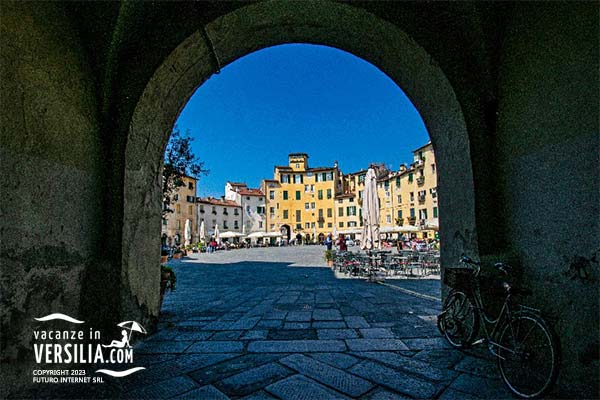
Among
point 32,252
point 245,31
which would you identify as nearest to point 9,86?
point 32,252

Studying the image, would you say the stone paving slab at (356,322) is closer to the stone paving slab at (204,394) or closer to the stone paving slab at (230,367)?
the stone paving slab at (230,367)

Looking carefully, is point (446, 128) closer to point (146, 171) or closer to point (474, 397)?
point (474, 397)

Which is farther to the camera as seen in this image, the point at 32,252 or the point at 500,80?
the point at 500,80

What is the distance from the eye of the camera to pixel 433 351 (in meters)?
3.28

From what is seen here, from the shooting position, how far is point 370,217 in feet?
37.4

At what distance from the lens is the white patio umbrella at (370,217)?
11.3 meters

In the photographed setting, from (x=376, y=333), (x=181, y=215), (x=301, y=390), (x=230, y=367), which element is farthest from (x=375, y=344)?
(x=181, y=215)

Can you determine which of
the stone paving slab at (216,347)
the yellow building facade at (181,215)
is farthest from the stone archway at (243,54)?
the yellow building facade at (181,215)

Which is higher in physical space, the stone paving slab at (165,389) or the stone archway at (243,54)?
the stone archway at (243,54)

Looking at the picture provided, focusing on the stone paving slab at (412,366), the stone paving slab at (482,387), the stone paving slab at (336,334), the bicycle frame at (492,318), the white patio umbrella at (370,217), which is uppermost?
the white patio umbrella at (370,217)

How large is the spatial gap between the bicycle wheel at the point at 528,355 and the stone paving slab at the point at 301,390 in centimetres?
137

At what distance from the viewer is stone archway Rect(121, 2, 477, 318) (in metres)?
3.65

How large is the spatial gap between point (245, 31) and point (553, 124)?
3.52 m

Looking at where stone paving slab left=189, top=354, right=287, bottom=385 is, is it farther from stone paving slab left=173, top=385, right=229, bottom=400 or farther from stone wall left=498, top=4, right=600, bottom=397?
stone wall left=498, top=4, right=600, bottom=397
